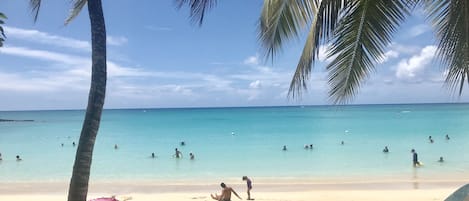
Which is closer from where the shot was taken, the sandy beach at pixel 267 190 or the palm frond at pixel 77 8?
the palm frond at pixel 77 8

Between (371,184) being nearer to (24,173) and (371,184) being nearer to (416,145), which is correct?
(24,173)

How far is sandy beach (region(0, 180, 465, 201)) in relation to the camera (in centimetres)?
1553

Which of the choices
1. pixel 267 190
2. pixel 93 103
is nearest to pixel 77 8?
pixel 93 103

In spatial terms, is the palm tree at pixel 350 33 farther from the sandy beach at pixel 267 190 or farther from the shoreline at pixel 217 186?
the shoreline at pixel 217 186

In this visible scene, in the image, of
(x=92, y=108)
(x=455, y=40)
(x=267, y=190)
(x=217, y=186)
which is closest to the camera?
(x=455, y=40)

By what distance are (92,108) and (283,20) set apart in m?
2.87

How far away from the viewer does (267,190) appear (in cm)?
1759

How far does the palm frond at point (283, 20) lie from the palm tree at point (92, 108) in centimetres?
250

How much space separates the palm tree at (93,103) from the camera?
21.1 ft

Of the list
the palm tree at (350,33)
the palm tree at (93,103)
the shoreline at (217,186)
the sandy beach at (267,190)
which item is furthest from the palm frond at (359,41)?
the shoreline at (217,186)

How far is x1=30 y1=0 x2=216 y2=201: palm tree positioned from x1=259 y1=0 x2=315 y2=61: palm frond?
4.01ft

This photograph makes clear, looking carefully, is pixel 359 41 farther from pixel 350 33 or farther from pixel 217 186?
pixel 217 186

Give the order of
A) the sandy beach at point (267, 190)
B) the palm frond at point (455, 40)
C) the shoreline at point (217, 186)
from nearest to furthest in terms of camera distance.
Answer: the palm frond at point (455, 40)
the sandy beach at point (267, 190)
the shoreline at point (217, 186)

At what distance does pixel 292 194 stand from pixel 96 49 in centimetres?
1107
